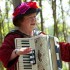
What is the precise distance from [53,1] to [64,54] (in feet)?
42.7

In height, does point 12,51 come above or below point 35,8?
below

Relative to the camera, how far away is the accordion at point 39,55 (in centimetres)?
303

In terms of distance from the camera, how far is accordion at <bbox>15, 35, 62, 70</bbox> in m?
3.03

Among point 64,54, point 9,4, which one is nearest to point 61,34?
point 9,4

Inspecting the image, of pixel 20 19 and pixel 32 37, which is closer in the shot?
pixel 32 37

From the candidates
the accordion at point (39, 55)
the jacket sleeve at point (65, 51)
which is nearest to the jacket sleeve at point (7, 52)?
the accordion at point (39, 55)

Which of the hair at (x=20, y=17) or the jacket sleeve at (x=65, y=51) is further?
the jacket sleeve at (x=65, y=51)

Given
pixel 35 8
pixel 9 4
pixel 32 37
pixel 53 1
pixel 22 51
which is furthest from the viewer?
pixel 9 4

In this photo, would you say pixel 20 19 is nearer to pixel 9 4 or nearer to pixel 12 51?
pixel 12 51

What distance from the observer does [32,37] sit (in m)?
3.12

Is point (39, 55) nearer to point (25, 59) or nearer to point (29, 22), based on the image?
point (25, 59)

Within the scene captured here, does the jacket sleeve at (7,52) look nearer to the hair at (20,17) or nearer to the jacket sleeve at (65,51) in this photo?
the hair at (20,17)

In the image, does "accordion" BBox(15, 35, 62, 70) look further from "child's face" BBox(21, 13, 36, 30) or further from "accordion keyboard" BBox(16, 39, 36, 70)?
"child's face" BBox(21, 13, 36, 30)

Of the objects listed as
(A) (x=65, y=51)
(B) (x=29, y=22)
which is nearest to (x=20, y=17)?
(B) (x=29, y=22)
